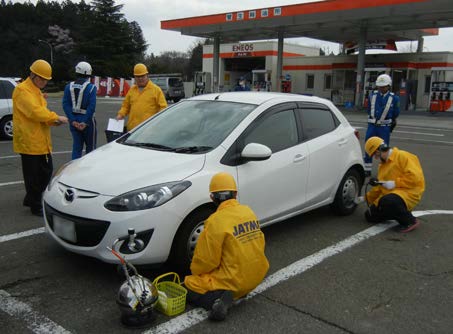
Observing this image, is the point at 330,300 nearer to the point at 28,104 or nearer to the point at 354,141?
the point at 354,141

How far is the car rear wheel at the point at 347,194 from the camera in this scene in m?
5.84

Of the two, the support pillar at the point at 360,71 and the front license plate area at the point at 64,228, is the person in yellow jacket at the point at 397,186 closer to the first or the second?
the front license plate area at the point at 64,228

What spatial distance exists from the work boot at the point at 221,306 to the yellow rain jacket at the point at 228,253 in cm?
5

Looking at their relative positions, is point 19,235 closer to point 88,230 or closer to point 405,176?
point 88,230

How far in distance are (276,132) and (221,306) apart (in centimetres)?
217

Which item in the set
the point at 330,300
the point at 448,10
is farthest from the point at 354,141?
the point at 448,10

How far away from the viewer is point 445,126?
20031 mm

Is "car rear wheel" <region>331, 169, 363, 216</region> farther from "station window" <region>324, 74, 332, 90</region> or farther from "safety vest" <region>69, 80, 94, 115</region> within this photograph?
"station window" <region>324, 74, 332, 90</region>

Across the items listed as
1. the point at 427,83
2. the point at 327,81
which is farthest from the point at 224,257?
the point at 327,81

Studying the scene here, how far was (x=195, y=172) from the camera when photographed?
398cm

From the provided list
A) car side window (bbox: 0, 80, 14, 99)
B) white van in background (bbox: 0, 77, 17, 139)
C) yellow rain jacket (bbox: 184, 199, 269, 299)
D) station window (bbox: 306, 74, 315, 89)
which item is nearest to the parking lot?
yellow rain jacket (bbox: 184, 199, 269, 299)

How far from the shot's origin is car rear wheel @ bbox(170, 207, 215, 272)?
3.79 metres

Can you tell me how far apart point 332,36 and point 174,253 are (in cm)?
3576

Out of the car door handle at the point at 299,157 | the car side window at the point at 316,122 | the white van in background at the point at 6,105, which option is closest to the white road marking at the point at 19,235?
the car door handle at the point at 299,157
